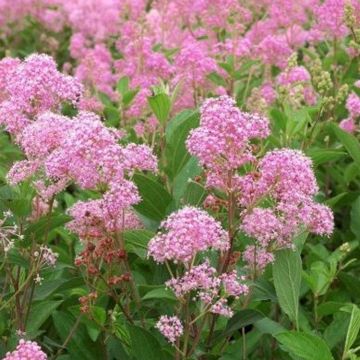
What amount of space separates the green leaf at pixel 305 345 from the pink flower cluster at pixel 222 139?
0.45 meters

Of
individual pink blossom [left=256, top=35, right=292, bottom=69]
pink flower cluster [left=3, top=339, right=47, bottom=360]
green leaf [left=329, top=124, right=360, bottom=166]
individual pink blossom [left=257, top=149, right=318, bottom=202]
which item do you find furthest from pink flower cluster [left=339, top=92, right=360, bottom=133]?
pink flower cluster [left=3, top=339, right=47, bottom=360]

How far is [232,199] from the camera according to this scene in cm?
232

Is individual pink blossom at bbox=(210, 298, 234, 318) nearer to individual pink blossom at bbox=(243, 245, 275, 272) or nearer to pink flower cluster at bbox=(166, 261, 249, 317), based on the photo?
pink flower cluster at bbox=(166, 261, 249, 317)

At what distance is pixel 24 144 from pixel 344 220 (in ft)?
6.72

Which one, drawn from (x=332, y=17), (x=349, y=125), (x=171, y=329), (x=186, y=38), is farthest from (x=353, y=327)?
(x=186, y=38)

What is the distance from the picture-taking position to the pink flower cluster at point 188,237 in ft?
6.84

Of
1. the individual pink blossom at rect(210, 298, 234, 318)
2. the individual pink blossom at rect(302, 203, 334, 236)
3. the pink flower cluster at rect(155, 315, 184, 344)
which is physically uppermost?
the individual pink blossom at rect(302, 203, 334, 236)

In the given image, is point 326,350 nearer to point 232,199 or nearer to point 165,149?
point 232,199

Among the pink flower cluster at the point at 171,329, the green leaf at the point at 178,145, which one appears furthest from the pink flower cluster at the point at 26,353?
the green leaf at the point at 178,145

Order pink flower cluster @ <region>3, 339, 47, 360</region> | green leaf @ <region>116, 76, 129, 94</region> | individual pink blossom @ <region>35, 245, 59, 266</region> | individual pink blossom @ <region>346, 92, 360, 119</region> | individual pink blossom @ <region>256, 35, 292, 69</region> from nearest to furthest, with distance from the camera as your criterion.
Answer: pink flower cluster @ <region>3, 339, 47, 360</region>, individual pink blossom @ <region>35, 245, 59, 266</region>, individual pink blossom @ <region>346, 92, 360, 119</region>, green leaf @ <region>116, 76, 129, 94</region>, individual pink blossom @ <region>256, 35, 292, 69</region>

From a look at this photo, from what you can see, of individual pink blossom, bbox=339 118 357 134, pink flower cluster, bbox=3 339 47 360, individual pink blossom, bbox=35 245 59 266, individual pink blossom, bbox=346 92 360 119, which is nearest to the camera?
pink flower cluster, bbox=3 339 47 360

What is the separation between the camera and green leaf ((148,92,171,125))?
9.78ft

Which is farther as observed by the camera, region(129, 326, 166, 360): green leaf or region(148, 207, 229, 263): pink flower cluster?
region(129, 326, 166, 360): green leaf

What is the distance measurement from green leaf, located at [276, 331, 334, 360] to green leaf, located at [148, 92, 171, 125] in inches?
43.5
